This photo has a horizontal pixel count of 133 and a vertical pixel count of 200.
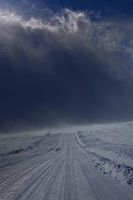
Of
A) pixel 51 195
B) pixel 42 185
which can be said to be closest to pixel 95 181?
pixel 42 185

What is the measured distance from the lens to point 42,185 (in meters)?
14.4

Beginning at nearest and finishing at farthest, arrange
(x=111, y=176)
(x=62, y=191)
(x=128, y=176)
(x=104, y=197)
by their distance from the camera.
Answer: (x=104, y=197), (x=62, y=191), (x=128, y=176), (x=111, y=176)

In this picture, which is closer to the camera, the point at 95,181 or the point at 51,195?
the point at 51,195

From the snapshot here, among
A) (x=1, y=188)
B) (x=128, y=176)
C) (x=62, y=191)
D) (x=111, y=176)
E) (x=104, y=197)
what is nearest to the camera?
(x=104, y=197)

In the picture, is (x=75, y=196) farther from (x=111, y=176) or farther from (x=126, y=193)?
(x=111, y=176)

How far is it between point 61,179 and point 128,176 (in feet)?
11.6

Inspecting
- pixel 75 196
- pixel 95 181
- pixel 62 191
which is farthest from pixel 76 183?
pixel 75 196

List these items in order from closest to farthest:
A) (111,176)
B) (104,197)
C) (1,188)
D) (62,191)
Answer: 1. (104,197)
2. (62,191)
3. (1,188)
4. (111,176)

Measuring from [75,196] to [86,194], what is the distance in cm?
56

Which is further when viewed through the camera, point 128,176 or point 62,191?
point 128,176

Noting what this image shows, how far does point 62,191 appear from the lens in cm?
1273

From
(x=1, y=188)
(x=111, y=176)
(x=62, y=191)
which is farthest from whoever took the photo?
(x=111, y=176)

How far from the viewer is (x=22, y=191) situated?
43.0 ft

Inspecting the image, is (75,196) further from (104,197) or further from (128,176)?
(128,176)
